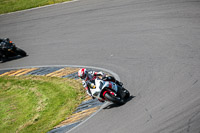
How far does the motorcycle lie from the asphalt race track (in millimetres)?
353

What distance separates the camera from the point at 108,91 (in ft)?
33.0

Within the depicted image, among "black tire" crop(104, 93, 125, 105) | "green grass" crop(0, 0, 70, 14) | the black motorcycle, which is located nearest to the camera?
"black tire" crop(104, 93, 125, 105)

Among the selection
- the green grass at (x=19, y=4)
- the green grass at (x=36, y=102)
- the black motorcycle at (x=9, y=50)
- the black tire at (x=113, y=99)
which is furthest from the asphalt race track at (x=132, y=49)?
the green grass at (x=36, y=102)

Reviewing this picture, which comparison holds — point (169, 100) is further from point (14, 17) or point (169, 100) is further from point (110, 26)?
point (14, 17)

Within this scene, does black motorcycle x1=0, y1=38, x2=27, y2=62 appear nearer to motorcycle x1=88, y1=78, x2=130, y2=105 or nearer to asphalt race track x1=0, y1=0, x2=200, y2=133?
asphalt race track x1=0, y1=0, x2=200, y2=133

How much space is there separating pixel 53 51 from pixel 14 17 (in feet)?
31.9

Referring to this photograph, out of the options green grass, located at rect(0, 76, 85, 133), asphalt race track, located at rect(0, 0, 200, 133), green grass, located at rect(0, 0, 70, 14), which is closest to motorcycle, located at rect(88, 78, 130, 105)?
asphalt race track, located at rect(0, 0, 200, 133)

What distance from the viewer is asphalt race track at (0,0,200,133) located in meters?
8.80

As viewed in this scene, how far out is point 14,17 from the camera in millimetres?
26594

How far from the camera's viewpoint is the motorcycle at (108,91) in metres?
9.98

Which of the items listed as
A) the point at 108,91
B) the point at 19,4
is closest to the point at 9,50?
the point at 19,4

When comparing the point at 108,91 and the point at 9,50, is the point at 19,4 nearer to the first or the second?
the point at 9,50

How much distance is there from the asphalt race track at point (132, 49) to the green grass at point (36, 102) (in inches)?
67.8

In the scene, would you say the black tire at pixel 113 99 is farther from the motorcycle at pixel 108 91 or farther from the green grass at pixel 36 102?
the green grass at pixel 36 102
